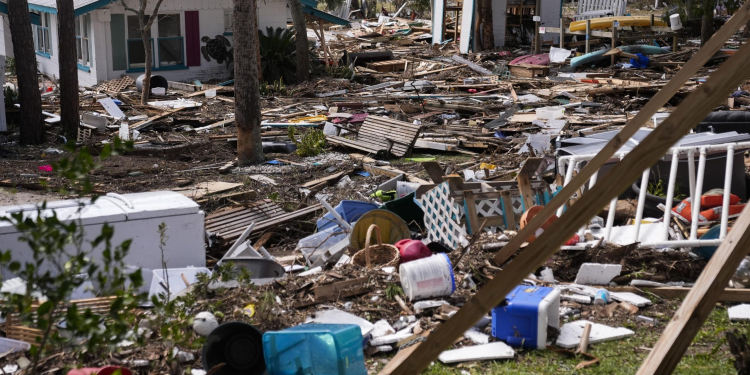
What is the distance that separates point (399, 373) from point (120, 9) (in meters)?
21.6

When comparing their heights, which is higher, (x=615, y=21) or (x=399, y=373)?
(x=615, y=21)

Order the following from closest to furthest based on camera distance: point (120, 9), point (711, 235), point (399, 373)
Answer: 1. point (399, 373)
2. point (711, 235)
3. point (120, 9)

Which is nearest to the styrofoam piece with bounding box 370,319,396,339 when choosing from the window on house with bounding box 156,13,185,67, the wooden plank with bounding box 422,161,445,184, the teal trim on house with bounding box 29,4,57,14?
the wooden plank with bounding box 422,161,445,184

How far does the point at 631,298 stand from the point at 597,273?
0.43m

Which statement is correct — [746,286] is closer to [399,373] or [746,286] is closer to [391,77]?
[399,373]

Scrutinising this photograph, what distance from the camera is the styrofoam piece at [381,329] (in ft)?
17.8

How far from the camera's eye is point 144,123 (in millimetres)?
16047

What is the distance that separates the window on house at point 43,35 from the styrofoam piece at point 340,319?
23.6m

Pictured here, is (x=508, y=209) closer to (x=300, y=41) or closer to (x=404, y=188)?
(x=404, y=188)

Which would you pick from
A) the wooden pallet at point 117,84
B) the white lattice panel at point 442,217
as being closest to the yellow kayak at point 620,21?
the wooden pallet at point 117,84

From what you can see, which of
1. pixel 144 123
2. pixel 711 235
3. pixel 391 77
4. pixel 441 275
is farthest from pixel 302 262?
pixel 391 77

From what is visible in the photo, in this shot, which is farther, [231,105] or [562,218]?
[231,105]

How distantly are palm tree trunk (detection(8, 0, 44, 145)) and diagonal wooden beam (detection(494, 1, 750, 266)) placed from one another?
1236cm

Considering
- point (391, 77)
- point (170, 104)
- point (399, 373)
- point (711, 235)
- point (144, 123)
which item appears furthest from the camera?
point (391, 77)
